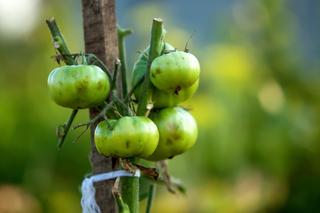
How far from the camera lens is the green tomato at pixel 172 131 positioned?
3.42 feet

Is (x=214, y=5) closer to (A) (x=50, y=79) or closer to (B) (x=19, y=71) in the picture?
(B) (x=19, y=71)

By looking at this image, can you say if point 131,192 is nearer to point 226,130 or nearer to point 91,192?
point 91,192

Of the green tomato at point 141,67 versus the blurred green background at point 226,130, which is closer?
the green tomato at point 141,67

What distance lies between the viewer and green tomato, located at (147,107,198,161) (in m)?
1.04

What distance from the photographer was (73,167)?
307 cm

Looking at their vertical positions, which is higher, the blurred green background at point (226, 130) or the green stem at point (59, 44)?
the green stem at point (59, 44)

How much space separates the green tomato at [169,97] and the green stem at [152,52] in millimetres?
28

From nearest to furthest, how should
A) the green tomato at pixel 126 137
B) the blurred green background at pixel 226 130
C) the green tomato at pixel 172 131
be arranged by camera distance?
1. the green tomato at pixel 126 137
2. the green tomato at pixel 172 131
3. the blurred green background at pixel 226 130

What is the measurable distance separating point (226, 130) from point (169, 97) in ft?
6.74

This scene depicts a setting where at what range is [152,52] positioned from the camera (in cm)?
102

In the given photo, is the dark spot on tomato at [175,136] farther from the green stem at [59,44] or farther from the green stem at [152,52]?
the green stem at [59,44]

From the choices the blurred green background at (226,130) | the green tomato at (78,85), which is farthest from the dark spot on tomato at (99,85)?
the blurred green background at (226,130)

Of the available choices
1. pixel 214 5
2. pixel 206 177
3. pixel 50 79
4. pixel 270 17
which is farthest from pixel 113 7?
pixel 214 5

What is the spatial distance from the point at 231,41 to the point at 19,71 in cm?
101
